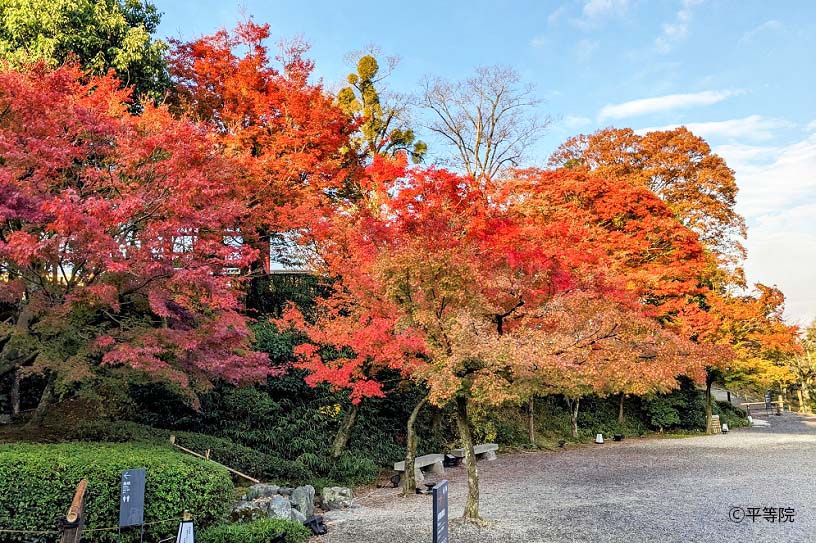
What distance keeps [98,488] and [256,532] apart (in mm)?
2194

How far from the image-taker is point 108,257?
26.9 feet

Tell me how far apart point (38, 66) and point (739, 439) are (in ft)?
79.7

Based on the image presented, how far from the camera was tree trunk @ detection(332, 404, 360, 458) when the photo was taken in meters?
13.8

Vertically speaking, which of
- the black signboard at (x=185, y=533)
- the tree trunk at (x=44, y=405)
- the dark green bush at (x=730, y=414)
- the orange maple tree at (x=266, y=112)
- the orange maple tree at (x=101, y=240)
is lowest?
the dark green bush at (x=730, y=414)

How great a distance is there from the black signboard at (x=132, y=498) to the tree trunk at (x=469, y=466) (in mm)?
4765

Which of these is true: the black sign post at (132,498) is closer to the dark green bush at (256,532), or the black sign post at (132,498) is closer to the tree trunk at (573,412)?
the dark green bush at (256,532)

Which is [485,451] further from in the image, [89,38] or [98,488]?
[89,38]

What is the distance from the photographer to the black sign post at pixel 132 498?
23.1 feet

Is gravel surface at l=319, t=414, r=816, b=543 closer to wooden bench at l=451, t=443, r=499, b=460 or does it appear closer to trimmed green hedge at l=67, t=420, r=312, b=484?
wooden bench at l=451, t=443, r=499, b=460

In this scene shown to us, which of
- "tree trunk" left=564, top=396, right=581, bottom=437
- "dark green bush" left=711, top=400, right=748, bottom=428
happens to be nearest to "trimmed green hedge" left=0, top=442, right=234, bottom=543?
"tree trunk" left=564, top=396, right=581, bottom=437

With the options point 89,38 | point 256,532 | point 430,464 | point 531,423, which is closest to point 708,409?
point 531,423

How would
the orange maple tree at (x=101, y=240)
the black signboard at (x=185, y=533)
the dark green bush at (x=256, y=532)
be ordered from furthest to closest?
the orange maple tree at (x=101, y=240), the dark green bush at (x=256, y=532), the black signboard at (x=185, y=533)

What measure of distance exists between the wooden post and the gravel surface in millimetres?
3294

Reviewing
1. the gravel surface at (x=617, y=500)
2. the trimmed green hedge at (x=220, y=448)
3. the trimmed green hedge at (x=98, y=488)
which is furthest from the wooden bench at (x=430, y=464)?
the trimmed green hedge at (x=98, y=488)
